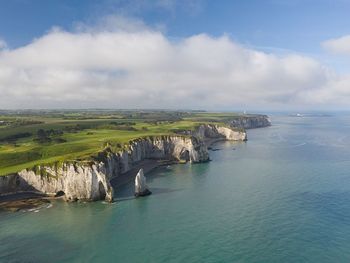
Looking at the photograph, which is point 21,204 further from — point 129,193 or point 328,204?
point 328,204

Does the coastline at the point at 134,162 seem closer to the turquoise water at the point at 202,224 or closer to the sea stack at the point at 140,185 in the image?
the sea stack at the point at 140,185

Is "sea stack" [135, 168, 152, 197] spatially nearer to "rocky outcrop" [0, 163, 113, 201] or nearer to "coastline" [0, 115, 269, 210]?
"coastline" [0, 115, 269, 210]

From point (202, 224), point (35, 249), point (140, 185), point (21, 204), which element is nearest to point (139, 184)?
point (140, 185)

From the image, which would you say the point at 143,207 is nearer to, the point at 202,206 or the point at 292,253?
the point at 202,206

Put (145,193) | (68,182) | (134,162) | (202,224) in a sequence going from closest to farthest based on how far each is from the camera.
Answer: (202,224), (68,182), (145,193), (134,162)

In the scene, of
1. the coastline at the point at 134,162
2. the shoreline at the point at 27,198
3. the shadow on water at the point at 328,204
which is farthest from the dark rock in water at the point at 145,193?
the shadow on water at the point at 328,204

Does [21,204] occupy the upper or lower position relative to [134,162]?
lower

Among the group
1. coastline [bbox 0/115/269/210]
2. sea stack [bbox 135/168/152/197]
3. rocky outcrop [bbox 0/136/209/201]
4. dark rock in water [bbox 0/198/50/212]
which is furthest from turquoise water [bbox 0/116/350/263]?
coastline [bbox 0/115/269/210]

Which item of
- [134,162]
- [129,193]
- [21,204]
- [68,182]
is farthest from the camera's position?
[134,162]
